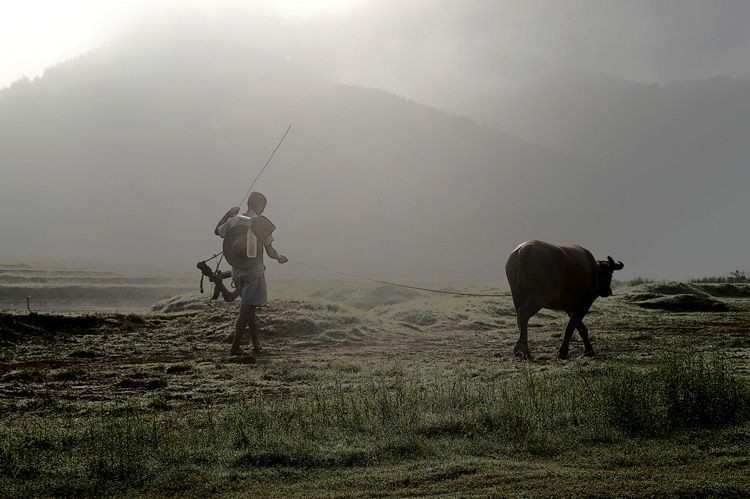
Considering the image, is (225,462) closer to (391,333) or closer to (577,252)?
(577,252)

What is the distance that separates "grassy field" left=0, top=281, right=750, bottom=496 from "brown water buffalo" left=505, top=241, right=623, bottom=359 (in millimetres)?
574

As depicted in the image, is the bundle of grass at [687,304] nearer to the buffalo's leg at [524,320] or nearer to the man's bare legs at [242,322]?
the buffalo's leg at [524,320]

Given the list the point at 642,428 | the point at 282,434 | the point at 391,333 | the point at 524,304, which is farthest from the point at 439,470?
the point at 391,333

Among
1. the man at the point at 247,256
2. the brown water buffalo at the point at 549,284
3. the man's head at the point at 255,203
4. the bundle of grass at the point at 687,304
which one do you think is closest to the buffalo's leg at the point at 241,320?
the man at the point at 247,256

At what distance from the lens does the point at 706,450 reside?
18.5 ft

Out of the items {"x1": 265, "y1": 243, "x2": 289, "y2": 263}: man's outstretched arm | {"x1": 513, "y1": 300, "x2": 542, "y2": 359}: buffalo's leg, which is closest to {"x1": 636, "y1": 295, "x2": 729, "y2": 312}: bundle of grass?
{"x1": 513, "y1": 300, "x2": 542, "y2": 359}: buffalo's leg

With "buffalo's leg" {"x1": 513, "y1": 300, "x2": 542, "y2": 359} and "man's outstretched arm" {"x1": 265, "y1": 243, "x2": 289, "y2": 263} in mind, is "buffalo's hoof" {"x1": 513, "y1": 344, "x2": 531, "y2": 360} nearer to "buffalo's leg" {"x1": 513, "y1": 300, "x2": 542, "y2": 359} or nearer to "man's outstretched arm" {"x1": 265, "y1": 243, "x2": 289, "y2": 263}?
"buffalo's leg" {"x1": 513, "y1": 300, "x2": 542, "y2": 359}

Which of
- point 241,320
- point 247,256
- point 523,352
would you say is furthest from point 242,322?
point 523,352

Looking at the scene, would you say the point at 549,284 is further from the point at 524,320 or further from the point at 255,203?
the point at 255,203

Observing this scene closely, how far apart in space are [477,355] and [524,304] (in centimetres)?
155

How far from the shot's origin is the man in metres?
12.2

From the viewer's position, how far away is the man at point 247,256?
12.2 metres

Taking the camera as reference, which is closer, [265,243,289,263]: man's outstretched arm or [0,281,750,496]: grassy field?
[0,281,750,496]: grassy field

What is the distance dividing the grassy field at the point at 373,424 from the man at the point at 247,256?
0.99m
